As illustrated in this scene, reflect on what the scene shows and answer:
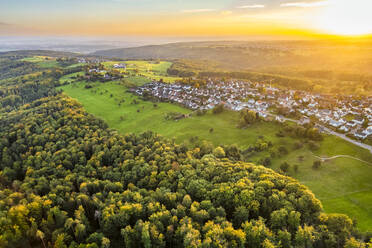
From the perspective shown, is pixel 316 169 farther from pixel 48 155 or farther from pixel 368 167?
pixel 48 155

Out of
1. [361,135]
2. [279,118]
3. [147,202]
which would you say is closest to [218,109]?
[279,118]

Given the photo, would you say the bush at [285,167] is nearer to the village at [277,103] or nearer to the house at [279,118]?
the house at [279,118]

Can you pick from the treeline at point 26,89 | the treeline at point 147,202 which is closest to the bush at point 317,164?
the treeline at point 147,202

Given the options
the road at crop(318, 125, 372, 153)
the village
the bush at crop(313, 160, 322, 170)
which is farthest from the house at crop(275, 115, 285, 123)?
the bush at crop(313, 160, 322, 170)

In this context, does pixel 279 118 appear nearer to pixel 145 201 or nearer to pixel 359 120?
pixel 359 120

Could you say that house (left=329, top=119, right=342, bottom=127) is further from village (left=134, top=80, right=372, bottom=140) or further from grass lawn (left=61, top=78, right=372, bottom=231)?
grass lawn (left=61, top=78, right=372, bottom=231)

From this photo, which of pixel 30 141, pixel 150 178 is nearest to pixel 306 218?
pixel 150 178
